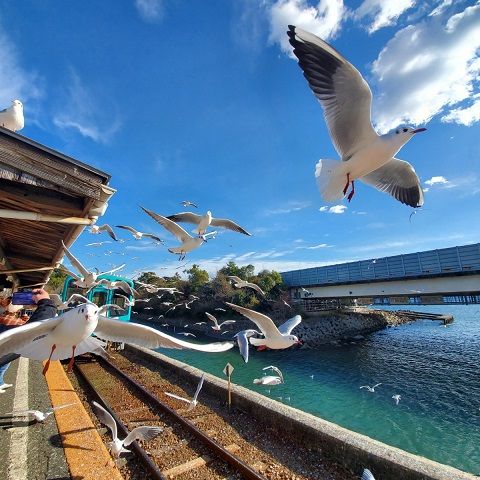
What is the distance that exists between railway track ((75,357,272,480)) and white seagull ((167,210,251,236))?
331 cm

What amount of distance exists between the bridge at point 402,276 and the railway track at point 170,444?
1653cm

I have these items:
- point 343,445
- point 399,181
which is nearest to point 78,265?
point 343,445

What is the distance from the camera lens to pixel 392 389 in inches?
512

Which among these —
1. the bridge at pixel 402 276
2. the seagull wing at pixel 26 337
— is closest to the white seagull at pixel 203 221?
the seagull wing at pixel 26 337

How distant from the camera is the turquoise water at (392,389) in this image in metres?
8.61

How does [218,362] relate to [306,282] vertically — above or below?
below

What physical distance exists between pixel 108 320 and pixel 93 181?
1.25m

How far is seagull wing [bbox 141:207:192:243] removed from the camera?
202 inches

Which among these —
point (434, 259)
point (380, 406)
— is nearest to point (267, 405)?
point (380, 406)

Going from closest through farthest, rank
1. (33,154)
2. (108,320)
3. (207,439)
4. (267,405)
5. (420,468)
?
(33,154)
(108,320)
(420,468)
(207,439)
(267,405)

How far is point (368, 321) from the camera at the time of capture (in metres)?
36.3

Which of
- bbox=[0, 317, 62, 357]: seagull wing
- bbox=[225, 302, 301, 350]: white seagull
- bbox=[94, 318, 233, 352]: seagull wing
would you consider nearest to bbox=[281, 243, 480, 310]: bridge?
bbox=[225, 302, 301, 350]: white seagull

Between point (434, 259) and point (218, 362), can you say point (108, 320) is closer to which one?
point (218, 362)

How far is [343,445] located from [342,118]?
4131mm
